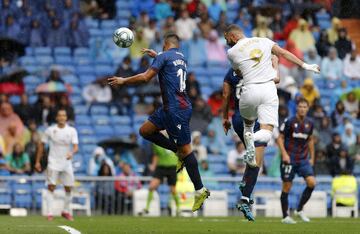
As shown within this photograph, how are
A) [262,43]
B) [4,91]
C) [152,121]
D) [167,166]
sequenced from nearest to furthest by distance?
[262,43], [152,121], [167,166], [4,91]

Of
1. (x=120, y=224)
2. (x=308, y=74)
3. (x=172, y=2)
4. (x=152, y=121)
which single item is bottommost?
(x=120, y=224)

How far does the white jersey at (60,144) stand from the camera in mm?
23266

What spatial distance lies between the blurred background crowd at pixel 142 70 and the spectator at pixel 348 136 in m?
0.03

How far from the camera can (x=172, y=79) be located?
17.2m

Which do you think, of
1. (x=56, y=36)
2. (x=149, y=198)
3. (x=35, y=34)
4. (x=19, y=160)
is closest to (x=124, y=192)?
(x=149, y=198)

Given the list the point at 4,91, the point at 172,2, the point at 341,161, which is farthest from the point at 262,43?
the point at 172,2

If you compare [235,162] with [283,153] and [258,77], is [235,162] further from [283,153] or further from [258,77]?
[258,77]

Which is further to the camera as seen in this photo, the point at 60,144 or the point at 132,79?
the point at 60,144

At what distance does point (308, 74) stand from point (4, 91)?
27.0 feet

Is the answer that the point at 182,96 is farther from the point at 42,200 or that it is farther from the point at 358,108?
the point at 358,108

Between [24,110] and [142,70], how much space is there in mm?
3393

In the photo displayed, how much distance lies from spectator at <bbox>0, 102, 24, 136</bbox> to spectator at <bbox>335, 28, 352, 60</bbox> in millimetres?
9717

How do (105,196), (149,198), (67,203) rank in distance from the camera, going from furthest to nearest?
(105,196), (149,198), (67,203)

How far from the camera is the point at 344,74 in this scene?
32812 millimetres
